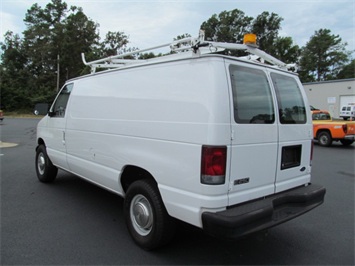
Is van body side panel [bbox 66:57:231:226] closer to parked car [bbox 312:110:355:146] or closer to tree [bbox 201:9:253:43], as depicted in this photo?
parked car [bbox 312:110:355:146]

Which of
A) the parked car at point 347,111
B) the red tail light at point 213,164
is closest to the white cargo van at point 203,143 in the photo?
the red tail light at point 213,164

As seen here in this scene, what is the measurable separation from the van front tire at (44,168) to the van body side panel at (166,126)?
2.10m

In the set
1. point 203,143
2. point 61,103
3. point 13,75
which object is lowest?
point 203,143

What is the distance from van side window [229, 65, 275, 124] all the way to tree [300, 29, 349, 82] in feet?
199

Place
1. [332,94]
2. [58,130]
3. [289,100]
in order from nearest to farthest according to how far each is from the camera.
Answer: [289,100]
[58,130]
[332,94]

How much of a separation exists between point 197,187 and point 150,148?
2.56 ft

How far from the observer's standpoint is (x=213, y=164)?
274 centimetres

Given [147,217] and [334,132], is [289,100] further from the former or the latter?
[334,132]

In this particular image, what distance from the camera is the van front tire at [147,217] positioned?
3184 millimetres

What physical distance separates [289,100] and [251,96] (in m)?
0.87

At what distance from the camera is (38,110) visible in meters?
5.87

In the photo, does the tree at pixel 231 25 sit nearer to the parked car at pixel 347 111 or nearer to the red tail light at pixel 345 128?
the parked car at pixel 347 111

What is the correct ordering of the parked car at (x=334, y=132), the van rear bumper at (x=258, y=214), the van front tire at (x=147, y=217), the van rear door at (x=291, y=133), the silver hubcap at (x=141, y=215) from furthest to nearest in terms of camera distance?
the parked car at (x=334, y=132), the van rear door at (x=291, y=133), the silver hubcap at (x=141, y=215), the van front tire at (x=147, y=217), the van rear bumper at (x=258, y=214)

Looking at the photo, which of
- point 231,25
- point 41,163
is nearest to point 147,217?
point 41,163
